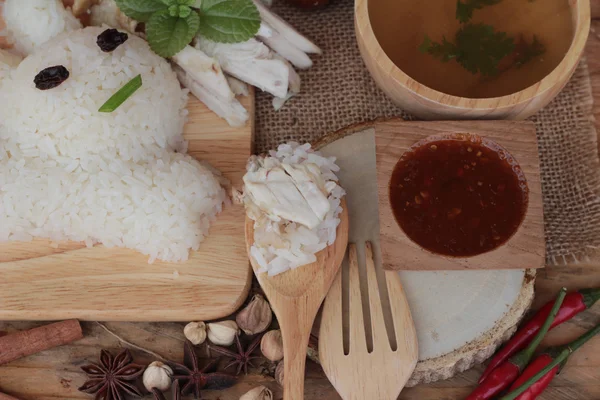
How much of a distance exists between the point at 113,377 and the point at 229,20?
1.36m

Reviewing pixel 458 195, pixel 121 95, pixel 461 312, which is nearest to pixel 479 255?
pixel 458 195

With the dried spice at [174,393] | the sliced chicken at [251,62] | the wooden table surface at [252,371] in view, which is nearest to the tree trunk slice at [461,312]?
the wooden table surface at [252,371]

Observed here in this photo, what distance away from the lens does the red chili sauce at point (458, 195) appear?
2.00 meters

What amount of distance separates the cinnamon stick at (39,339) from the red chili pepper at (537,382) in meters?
1.62

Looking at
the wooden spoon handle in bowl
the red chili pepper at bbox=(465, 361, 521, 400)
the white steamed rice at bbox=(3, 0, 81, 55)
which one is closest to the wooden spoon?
the wooden spoon handle in bowl

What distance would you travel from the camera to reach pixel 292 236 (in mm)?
2066

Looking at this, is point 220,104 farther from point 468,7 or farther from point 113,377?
point 113,377

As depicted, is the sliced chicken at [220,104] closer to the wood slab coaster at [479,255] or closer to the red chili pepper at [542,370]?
the wood slab coaster at [479,255]

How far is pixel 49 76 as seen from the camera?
84.6 inches

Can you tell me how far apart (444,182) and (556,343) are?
854 millimetres

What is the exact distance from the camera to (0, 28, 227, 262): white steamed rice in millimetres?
2211

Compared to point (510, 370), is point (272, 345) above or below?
below

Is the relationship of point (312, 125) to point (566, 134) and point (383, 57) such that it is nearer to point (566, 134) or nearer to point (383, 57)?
point (383, 57)

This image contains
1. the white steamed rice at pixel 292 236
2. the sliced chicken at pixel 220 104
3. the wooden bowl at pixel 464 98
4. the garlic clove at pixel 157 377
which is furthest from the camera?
the sliced chicken at pixel 220 104
